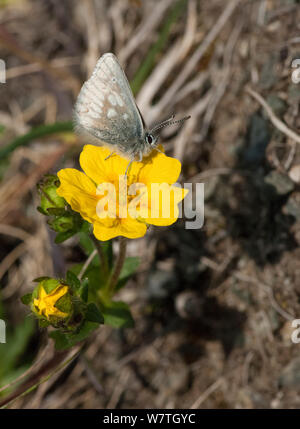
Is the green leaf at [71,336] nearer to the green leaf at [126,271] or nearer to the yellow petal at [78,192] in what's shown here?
the green leaf at [126,271]

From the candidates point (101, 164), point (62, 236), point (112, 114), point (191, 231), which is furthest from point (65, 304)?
point (191, 231)

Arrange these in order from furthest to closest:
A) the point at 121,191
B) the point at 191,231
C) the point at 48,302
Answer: the point at 191,231
the point at 121,191
the point at 48,302

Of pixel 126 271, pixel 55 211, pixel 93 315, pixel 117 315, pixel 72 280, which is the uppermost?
pixel 55 211

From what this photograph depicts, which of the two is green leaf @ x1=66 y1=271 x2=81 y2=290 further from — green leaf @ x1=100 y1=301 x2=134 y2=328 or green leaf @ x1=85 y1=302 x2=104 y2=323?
green leaf @ x1=100 y1=301 x2=134 y2=328

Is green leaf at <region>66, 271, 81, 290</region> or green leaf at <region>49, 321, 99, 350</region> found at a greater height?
green leaf at <region>66, 271, 81, 290</region>

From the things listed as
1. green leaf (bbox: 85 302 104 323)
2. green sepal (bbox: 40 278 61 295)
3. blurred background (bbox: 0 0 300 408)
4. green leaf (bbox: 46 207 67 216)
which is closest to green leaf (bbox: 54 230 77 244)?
green leaf (bbox: 46 207 67 216)

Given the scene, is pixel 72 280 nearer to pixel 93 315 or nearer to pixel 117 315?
pixel 93 315
